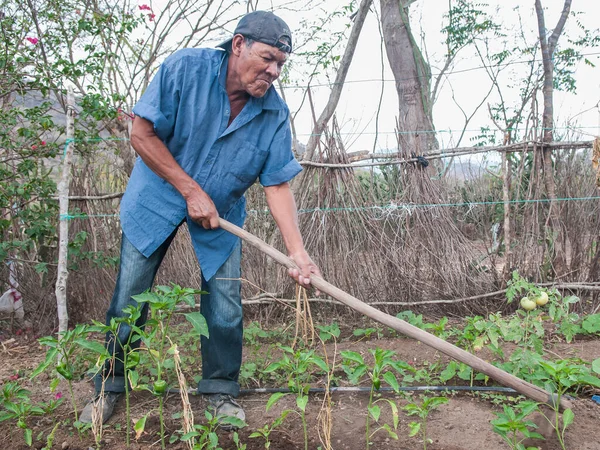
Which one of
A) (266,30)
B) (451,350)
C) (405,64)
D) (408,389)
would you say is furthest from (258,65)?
(405,64)

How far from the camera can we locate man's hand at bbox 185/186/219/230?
2.29 m

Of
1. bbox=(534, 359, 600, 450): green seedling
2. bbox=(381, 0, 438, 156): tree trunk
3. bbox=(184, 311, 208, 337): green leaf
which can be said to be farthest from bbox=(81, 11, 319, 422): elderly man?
bbox=(381, 0, 438, 156): tree trunk

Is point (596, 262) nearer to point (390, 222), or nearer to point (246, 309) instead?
point (390, 222)

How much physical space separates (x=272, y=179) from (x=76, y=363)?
1631mm

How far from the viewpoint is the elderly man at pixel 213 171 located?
89.0 inches

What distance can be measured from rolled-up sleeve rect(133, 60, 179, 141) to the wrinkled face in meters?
0.29

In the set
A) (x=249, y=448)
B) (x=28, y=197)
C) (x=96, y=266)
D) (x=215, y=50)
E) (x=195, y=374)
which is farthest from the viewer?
(x=96, y=266)

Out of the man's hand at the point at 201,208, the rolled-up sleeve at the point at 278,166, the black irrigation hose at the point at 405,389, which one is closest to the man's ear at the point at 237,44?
the rolled-up sleeve at the point at 278,166

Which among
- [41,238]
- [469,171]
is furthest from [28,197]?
[469,171]

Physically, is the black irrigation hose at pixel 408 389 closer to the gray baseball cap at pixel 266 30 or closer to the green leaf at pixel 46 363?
the green leaf at pixel 46 363

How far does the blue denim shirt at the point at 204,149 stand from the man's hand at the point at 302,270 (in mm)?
383

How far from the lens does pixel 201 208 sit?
2293 millimetres

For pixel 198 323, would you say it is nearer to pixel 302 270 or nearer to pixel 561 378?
pixel 302 270

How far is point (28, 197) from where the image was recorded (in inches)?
144
